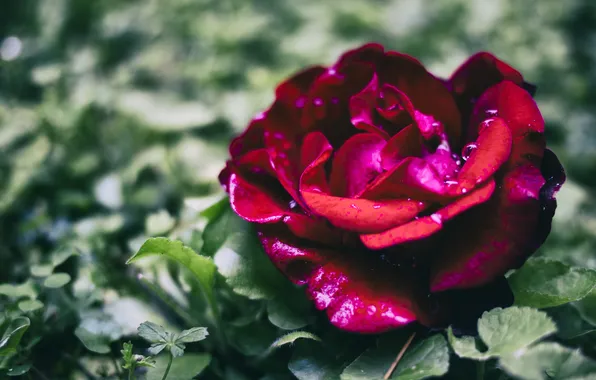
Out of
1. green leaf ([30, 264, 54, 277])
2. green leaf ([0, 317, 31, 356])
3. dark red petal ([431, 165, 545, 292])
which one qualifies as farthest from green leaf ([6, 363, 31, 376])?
dark red petal ([431, 165, 545, 292])

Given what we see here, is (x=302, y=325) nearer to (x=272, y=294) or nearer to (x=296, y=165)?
(x=272, y=294)

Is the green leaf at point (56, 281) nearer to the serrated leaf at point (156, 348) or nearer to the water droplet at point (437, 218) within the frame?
the serrated leaf at point (156, 348)

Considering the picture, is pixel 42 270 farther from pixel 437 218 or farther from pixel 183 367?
pixel 437 218

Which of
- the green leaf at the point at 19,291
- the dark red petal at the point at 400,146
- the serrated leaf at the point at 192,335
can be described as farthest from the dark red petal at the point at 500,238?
the green leaf at the point at 19,291

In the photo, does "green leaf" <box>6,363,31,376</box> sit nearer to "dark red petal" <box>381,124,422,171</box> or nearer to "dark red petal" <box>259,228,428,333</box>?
"dark red petal" <box>259,228,428,333</box>

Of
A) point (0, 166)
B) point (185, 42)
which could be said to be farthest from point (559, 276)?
point (185, 42)

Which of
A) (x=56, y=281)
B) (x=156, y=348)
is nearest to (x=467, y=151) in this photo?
(x=156, y=348)
